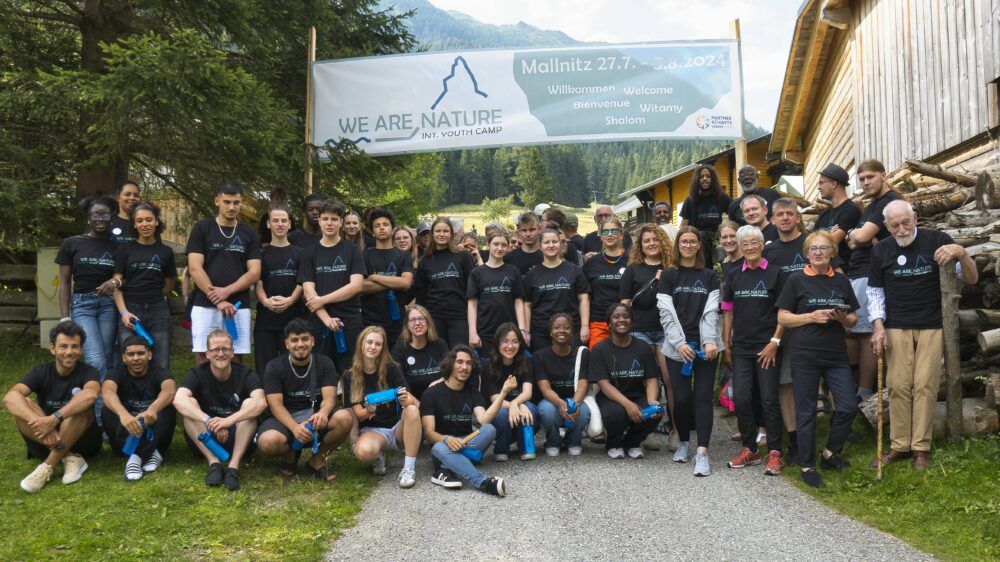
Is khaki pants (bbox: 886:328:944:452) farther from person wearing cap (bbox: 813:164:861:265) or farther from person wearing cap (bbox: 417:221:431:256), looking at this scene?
person wearing cap (bbox: 417:221:431:256)

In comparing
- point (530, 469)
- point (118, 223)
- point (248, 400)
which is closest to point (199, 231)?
point (118, 223)

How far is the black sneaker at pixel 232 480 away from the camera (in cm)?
602

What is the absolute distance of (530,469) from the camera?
6.59m

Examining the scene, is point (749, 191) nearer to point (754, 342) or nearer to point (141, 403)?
point (754, 342)

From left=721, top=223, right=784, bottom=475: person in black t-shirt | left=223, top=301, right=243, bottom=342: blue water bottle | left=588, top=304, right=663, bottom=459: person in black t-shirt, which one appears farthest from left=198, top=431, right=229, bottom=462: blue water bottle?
left=721, top=223, right=784, bottom=475: person in black t-shirt

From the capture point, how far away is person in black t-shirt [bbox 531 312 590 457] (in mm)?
7008

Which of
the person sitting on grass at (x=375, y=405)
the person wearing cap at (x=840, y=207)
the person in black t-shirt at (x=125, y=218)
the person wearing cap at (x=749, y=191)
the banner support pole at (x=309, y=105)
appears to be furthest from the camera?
the banner support pole at (x=309, y=105)

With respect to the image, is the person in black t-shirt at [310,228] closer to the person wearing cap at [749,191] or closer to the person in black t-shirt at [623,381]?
A: the person in black t-shirt at [623,381]

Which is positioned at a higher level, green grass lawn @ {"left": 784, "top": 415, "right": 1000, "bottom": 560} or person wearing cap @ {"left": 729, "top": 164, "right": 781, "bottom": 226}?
person wearing cap @ {"left": 729, "top": 164, "right": 781, "bottom": 226}

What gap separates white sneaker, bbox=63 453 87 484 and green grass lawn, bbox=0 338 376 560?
6 centimetres

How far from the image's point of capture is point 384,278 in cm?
770

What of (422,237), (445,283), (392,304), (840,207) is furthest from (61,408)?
(840,207)

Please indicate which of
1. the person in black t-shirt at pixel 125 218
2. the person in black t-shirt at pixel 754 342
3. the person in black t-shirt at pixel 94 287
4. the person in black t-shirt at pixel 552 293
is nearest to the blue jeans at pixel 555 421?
the person in black t-shirt at pixel 552 293

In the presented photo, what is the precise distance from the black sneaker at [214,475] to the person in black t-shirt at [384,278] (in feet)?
6.95
